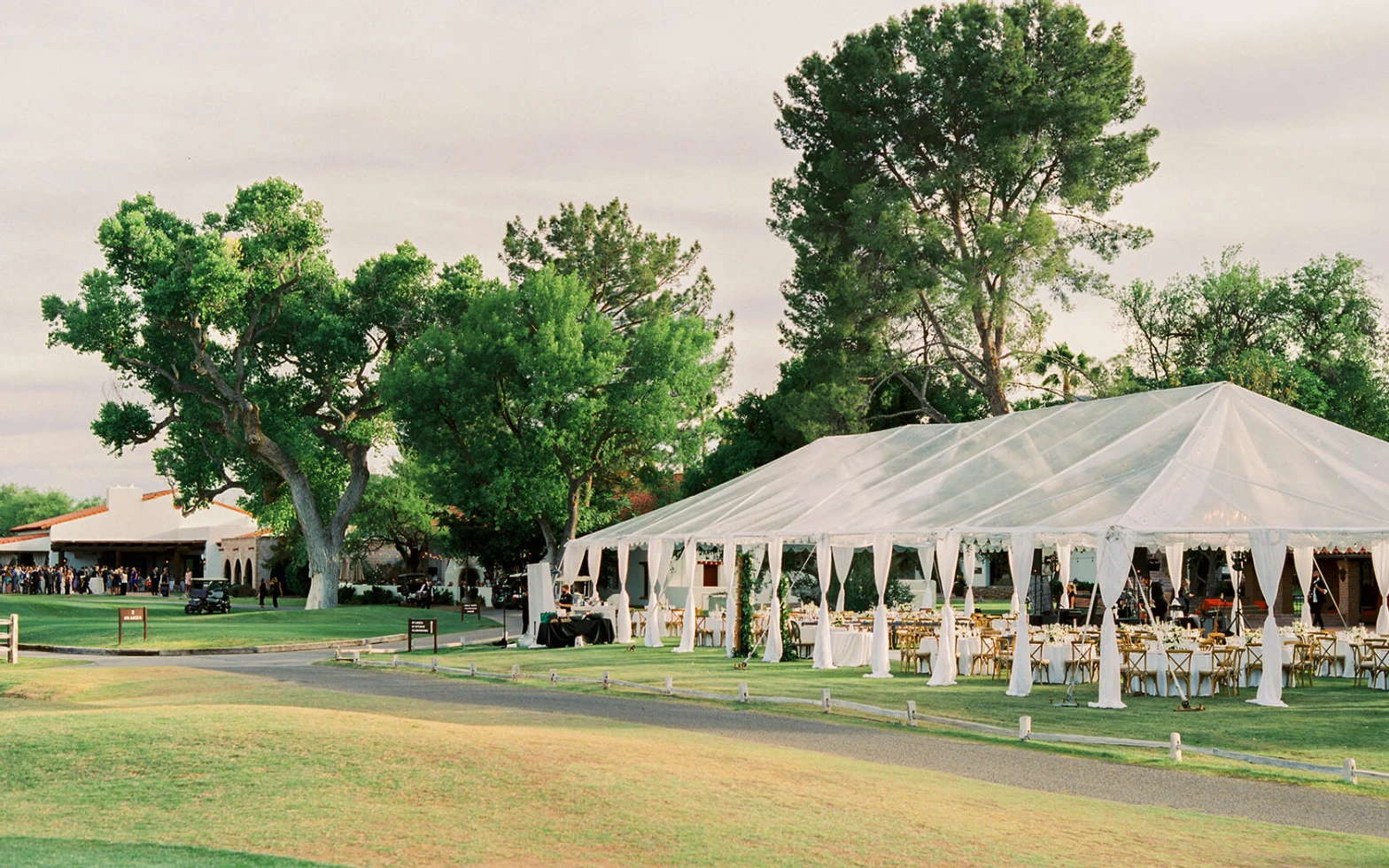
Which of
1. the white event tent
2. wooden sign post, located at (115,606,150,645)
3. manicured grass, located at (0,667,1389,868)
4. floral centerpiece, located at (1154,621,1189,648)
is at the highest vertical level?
the white event tent

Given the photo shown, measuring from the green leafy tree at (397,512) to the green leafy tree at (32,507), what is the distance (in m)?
75.1

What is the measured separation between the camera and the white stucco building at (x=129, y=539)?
8281 cm

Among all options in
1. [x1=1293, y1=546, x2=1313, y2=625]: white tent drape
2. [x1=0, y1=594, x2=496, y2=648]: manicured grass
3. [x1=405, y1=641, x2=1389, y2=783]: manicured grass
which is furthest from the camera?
[x1=0, y1=594, x2=496, y2=648]: manicured grass

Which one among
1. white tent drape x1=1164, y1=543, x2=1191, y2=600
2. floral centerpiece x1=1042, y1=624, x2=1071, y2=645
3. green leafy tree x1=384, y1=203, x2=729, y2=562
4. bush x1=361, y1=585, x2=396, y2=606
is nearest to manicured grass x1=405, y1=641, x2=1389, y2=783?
floral centerpiece x1=1042, y1=624, x2=1071, y2=645

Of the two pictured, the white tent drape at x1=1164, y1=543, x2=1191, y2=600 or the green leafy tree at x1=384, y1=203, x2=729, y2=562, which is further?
the green leafy tree at x1=384, y1=203, x2=729, y2=562

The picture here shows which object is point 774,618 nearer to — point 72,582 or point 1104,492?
point 1104,492

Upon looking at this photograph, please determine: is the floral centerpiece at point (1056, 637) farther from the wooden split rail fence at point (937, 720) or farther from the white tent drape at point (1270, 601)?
the wooden split rail fence at point (937, 720)

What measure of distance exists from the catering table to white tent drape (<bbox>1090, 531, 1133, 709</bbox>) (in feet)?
23.9

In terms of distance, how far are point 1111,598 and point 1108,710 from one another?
1812 millimetres

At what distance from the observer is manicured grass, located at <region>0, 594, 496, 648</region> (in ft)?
120

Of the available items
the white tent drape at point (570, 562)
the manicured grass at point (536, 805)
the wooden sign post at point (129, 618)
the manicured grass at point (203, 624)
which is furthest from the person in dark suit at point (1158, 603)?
the wooden sign post at point (129, 618)

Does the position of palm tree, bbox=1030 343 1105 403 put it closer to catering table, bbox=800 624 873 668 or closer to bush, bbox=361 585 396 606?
catering table, bbox=800 624 873 668

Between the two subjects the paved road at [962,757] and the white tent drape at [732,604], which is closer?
the paved road at [962,757]

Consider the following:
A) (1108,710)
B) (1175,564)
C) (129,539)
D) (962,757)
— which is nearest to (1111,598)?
(1108,710)
